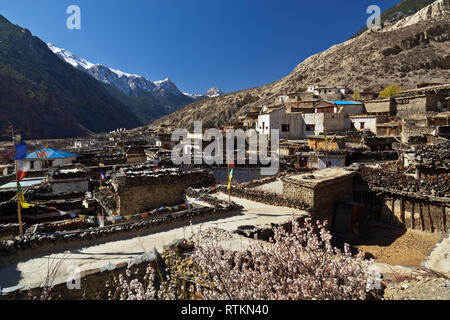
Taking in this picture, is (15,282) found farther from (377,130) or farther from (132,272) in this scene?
(377,130)

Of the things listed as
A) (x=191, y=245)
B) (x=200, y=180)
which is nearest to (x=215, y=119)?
(x=200, y=180)

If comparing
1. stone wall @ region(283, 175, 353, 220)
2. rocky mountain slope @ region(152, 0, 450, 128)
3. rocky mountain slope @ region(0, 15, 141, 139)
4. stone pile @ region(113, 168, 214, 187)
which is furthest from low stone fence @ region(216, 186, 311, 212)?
rocky mountain slope @ region(0, 15, 141, 139)

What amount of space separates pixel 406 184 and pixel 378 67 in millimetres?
77034

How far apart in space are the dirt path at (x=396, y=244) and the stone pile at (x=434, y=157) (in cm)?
341

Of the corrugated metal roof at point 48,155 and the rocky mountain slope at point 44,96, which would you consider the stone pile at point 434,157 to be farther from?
the rocky mountain slope at point 44,96

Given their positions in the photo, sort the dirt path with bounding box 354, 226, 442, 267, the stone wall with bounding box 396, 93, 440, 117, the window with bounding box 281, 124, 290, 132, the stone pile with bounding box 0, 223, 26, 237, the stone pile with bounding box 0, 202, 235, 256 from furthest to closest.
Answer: the window with bounding box 281, 124, 290, 132
the stone wall with bounding box 396, 93, 440, 117
the dirt path with bounding box 354, 226, 442, 267
the stone pile with bounding box 0, 223, 26, 237
the stone pile with bounding box 0, 202, 235, 256

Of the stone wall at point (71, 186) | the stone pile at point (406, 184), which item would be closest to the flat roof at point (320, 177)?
the stone pile at point (406, 184)

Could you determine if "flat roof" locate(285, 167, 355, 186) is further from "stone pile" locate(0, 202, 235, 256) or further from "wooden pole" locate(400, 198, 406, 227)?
"stone pile" locate(0, 202, 235, 256)

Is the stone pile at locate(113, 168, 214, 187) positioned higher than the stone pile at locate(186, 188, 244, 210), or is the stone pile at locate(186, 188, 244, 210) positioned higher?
the stone pile at locate(113, 168, 214, 187)

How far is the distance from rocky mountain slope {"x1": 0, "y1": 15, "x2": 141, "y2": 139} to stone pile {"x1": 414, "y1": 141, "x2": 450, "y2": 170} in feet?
332

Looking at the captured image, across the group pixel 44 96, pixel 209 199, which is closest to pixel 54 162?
pixel 209 199

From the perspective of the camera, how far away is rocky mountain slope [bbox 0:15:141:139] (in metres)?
90.4

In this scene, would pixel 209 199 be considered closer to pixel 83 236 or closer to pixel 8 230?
pixel 83 236
